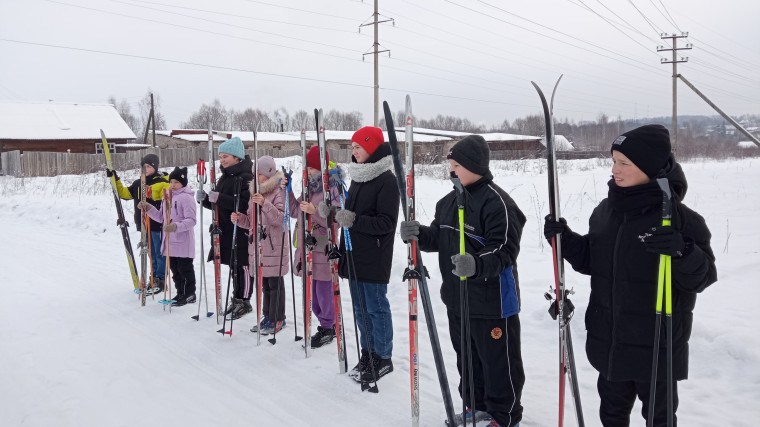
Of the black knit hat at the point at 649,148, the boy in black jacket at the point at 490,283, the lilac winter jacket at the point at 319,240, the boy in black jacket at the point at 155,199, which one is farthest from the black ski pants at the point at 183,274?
the black knit hat at the point at 649,148

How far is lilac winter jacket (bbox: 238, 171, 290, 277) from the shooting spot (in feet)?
15.9

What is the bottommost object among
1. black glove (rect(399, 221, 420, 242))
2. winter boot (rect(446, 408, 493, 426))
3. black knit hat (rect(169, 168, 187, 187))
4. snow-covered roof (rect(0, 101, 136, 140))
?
winter boot (rect(446, 408, 493, 426))

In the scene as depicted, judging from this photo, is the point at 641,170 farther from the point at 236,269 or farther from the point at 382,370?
A: the point at 236,269

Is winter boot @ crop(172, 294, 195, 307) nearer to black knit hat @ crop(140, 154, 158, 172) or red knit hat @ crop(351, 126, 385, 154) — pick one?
black knit hat @ crop(140, 154, 158, 172)

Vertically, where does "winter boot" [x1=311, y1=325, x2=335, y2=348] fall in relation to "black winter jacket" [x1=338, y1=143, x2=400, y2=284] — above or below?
below

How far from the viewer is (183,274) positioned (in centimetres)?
596

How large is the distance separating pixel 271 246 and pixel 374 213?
4.91 feet

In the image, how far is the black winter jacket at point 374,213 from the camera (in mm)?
3764

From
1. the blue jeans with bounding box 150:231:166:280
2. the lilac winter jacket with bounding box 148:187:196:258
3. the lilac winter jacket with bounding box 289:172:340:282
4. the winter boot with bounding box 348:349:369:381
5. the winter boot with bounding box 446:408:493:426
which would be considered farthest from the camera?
the blue jeans with bounding box 150:231:166:280

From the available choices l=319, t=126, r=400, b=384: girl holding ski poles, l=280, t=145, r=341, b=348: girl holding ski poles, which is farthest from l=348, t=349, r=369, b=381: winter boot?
l=280, t=145, r=341, b=348: girl holding ski poles

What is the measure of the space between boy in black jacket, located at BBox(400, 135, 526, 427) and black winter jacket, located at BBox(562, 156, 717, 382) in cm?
51

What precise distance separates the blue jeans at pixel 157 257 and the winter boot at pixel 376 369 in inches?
148

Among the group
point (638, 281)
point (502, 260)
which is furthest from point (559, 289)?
point (638, 281)

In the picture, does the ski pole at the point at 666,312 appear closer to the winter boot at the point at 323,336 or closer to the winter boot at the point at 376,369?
the winter boot at the point at 376,369
